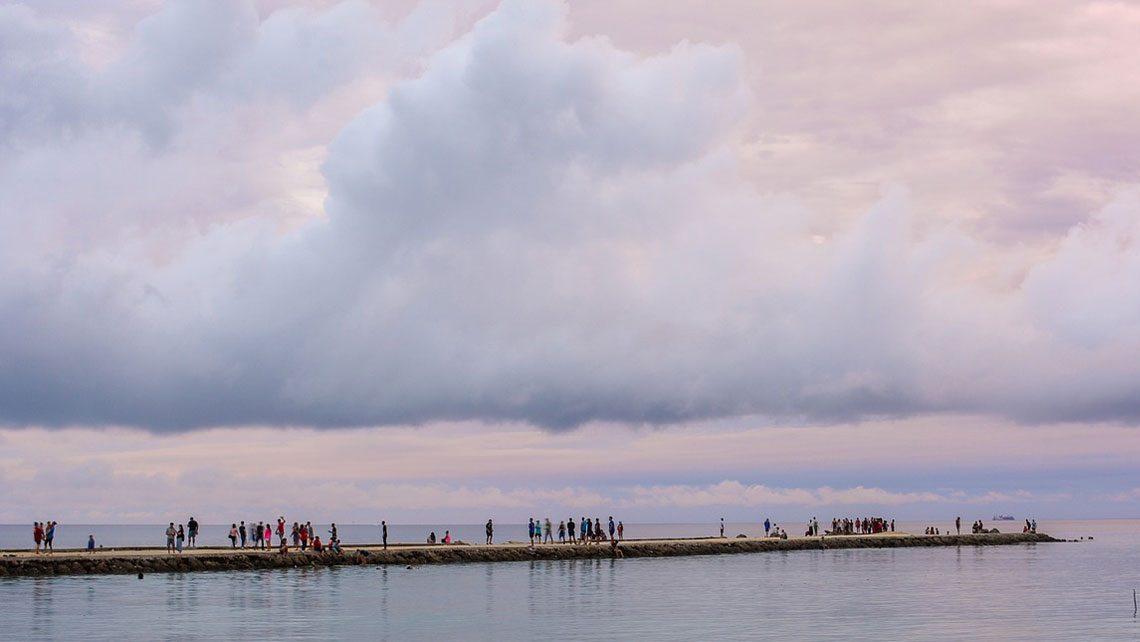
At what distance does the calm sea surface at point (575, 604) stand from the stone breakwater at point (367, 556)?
2193 millimetres

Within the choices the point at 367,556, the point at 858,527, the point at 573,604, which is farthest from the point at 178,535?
the point at 858,527

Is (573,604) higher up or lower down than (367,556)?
lower down

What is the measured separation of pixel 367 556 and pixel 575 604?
115 feet

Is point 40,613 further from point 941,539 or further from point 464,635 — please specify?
point 941,539

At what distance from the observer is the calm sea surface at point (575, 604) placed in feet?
177

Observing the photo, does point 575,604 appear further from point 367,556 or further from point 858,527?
point 858,527

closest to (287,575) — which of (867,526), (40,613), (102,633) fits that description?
(40,613)

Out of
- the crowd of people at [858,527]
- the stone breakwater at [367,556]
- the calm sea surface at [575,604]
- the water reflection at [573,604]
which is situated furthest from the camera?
the crowd of people at [858,527]

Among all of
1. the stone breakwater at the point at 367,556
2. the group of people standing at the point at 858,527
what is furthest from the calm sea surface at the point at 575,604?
the group of people standing at the point at 858,527

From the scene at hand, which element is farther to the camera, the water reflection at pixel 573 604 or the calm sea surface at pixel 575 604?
the water reflection at pixel 573 604

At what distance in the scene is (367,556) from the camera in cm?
9812

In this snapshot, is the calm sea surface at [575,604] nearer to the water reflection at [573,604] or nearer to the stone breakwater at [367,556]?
the water reflection at [573,604]

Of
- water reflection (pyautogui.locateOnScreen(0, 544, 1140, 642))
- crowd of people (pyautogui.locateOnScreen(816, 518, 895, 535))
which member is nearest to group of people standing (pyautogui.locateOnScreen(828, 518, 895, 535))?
crowd of people (pyautogui.locateOnScreen(816, 518, 895, 535))

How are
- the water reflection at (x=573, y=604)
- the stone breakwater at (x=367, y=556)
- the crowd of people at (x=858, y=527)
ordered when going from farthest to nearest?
the crowd of people at (x=858, y=527), the stone breakwater at (x=367, y=556), the water reflection at (x=573, y=604)
